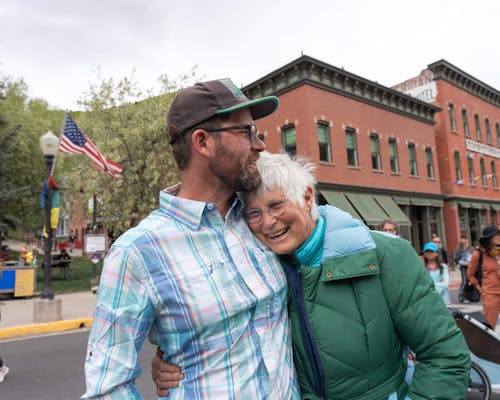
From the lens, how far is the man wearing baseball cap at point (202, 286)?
136 centimetres

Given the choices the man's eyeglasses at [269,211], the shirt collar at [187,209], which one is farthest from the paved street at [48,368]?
the shirt collar at [187,209]

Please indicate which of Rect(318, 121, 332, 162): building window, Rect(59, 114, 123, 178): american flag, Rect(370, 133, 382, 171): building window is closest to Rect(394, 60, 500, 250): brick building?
Rect(370, 133, 382, 171): building window

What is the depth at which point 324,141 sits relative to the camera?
708 inches

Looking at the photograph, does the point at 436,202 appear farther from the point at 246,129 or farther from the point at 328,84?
the point at 246,129

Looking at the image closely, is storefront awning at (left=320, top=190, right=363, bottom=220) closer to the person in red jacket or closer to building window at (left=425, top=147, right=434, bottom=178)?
building window at (left=425, top=147, right=434, bottom=178)

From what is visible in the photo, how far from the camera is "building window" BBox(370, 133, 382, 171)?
66.4 ft

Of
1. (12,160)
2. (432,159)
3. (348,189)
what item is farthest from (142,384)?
(432,159)

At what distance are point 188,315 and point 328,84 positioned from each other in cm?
1832

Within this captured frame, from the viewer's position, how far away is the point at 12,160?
68.5 feet

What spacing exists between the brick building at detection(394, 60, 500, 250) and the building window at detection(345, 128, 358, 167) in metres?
8.95

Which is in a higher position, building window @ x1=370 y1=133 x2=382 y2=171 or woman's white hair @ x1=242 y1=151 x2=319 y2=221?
building window @ x1=370 y1=133 x2=382 y2=171

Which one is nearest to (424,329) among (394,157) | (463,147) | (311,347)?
(311,347)

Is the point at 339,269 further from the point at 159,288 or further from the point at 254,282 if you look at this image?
the point at 159,288

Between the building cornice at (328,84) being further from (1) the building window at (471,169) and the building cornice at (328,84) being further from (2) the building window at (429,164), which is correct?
(1) the building window at (471,169)
